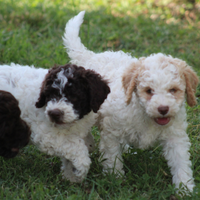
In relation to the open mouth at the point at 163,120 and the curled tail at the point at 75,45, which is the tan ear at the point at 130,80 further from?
the curled tail at the point at 75,45

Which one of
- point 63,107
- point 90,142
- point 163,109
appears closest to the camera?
point 163,109

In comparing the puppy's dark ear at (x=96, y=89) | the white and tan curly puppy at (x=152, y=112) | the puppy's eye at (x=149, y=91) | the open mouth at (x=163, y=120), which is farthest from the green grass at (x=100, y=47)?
the puppy's eye at (x=149, y=91)

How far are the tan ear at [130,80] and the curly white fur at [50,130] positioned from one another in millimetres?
494

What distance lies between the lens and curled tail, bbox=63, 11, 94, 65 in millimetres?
5250

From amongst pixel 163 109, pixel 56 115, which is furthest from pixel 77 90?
pixel 163 109

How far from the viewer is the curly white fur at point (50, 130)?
3.88 m

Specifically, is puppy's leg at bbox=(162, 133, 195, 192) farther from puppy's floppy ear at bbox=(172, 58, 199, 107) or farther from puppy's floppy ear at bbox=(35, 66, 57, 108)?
puppy's floppy ear at bbox=(35, 66, 57, 108)

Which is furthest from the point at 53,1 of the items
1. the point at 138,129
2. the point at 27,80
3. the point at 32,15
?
the point at 138,129

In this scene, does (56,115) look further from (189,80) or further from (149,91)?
(189,80)

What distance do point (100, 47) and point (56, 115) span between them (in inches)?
160

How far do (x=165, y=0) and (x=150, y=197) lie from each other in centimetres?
717

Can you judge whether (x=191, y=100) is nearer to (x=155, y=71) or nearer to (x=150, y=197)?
(x=155, y=71)

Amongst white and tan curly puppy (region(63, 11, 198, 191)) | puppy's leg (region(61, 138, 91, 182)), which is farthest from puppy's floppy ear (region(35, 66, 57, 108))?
white and tan curly puppy (region(63, 11, 198, 191))

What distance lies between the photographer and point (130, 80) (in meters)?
3.95
